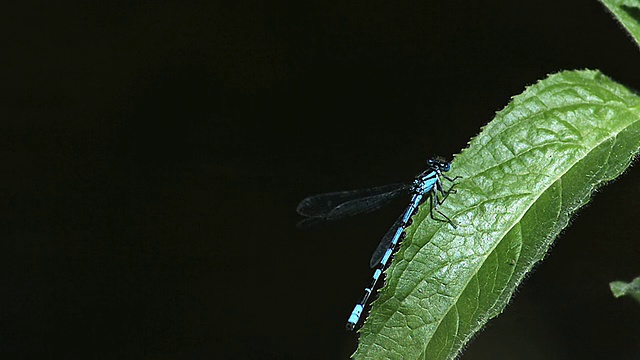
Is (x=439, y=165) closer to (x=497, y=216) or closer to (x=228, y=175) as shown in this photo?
(x=497, y=216)

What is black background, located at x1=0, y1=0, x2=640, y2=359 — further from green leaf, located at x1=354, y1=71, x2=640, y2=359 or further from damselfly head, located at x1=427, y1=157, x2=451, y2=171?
green leaf, located at x1=354, y1=71, x2=640, y2=359

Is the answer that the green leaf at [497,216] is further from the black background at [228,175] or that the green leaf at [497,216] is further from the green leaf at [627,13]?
the black background at [228,175]

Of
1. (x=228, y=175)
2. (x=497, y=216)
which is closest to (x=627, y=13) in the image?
(x=497, y=216)

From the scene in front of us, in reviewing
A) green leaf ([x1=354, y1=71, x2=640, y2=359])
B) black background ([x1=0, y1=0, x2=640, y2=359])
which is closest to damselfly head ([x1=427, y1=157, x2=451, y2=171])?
green leaf ([x1=354, y1=71, x2=640, y2=359])

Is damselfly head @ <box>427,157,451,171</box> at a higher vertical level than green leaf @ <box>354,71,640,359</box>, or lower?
higher

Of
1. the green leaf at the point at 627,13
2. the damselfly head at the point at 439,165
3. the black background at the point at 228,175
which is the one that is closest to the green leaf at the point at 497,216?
the green leaf at the point at 627,13

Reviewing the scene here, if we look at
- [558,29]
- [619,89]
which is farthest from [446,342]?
[558,29]
